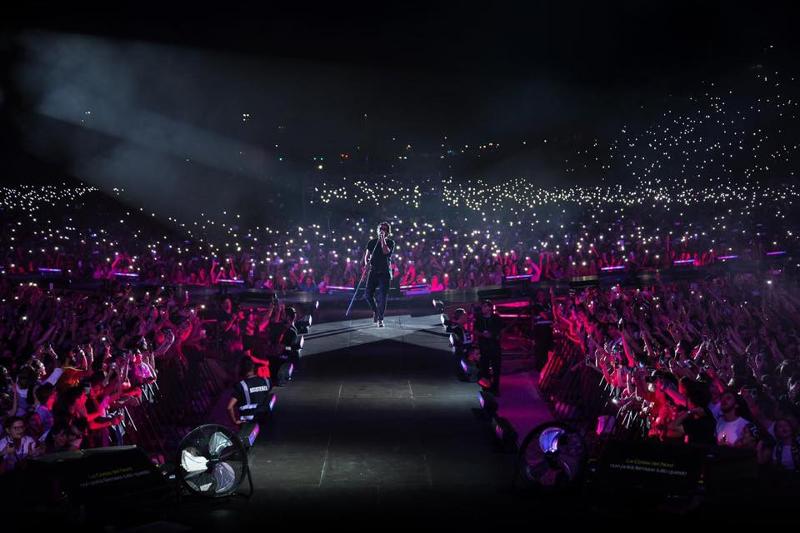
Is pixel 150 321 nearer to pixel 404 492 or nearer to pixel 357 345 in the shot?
pixel 357 345

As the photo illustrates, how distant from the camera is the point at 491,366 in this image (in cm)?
1127

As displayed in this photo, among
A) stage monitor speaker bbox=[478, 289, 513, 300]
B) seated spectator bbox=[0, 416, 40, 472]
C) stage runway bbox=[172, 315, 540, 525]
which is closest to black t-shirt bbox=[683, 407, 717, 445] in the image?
stage runway bbox=[172, 315, 540, 525]

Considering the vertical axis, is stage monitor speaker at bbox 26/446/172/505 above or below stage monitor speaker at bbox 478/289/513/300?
below

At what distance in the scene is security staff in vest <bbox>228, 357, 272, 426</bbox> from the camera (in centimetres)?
943

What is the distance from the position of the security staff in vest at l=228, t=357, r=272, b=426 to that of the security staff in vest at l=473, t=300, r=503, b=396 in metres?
3.36

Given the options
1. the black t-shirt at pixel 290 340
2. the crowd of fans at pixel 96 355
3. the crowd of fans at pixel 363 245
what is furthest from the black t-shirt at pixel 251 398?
the crowd of fans at pixel 363 245

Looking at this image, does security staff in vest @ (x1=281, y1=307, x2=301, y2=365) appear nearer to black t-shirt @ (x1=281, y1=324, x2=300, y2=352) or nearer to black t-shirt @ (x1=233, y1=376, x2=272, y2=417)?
black t-shirt @ (x1=281, y1=324, x2=300, y2=352)

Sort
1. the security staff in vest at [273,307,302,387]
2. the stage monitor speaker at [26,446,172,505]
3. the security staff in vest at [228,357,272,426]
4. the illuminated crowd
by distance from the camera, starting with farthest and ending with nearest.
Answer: the security staff in vest at [273,307,302,387], the security staff in vest at [228,357,272,426], the illuminated crowd, the stage monitor speaker at [26,446,172,505]

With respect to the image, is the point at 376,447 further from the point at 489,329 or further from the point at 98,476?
the point at 98,476

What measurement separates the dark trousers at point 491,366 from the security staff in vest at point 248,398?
11.1 feet

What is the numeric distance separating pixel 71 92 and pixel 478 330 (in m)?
21.8

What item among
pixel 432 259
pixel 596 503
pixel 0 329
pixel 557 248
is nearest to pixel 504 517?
pixel 596 503

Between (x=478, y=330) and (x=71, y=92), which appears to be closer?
(x=478, y=330)

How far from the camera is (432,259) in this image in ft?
77.4
